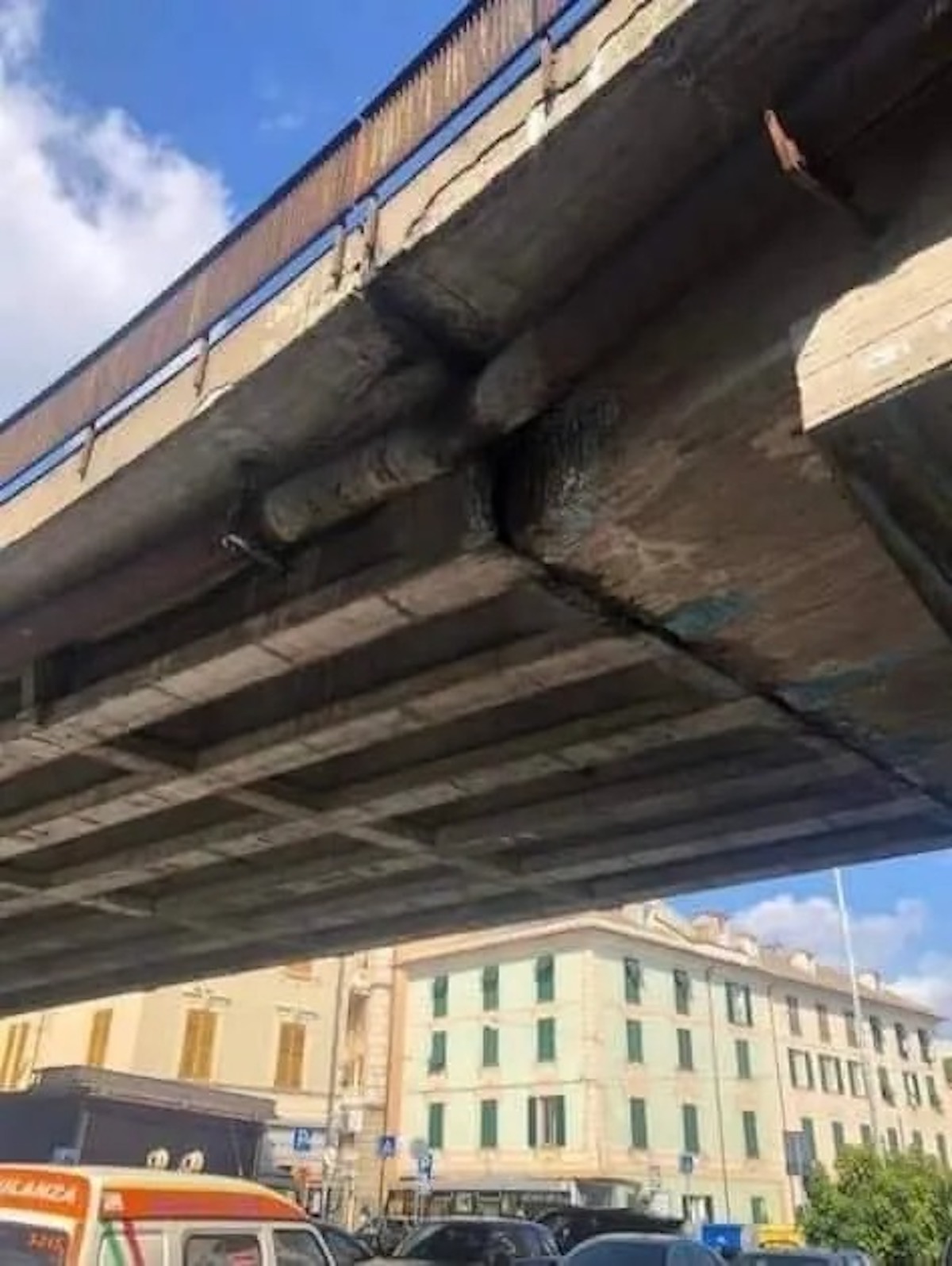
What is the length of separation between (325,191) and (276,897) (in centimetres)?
1044

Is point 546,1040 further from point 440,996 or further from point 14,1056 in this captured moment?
point 14,1056

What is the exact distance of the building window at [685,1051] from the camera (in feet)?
158

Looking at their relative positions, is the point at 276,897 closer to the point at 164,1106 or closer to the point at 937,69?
the point at 937,69

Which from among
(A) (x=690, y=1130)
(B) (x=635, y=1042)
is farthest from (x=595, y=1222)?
(A) (x=690, y=1130)

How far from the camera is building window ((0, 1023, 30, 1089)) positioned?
3678cm

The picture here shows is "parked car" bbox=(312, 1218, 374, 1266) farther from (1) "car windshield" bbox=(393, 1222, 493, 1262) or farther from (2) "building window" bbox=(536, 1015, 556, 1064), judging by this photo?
(2) "building window" bbox=(536, 1015, 556, 1064)

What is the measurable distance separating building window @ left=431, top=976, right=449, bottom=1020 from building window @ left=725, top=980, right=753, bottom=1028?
12269 mm

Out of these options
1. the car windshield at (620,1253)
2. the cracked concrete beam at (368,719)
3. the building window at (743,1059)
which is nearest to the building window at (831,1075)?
the building window at (743,1059)

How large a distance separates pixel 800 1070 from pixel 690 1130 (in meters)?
8.63

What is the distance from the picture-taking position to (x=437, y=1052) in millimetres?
49844

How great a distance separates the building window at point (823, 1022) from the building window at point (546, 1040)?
1608cm

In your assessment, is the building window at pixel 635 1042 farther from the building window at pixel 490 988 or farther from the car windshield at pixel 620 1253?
the car windshield at pixel 620 1253

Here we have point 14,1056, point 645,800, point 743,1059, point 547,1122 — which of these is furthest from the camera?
point 743,1059

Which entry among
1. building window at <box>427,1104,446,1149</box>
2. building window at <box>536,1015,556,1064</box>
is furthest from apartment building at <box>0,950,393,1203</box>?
building window at <box>536,1015,556,1064</box>
